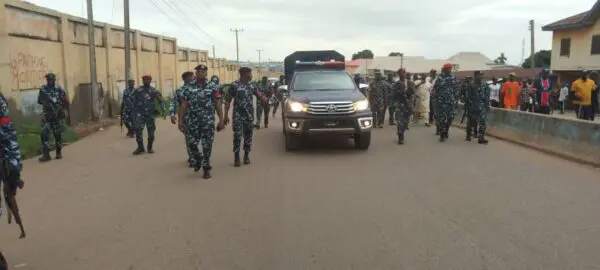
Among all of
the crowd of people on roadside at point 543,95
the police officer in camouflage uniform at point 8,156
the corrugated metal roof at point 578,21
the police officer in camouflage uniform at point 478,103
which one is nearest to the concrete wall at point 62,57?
the police officer in camouflage uniform at point 8,156

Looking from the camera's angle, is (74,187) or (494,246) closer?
(494,246)

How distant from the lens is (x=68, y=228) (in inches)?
230

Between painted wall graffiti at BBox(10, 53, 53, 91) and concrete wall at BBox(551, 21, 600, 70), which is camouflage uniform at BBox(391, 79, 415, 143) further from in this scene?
concrete wall at BBox(551, 21, 600, 70)

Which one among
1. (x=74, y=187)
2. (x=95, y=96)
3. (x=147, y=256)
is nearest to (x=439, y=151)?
(x=74, y=187)

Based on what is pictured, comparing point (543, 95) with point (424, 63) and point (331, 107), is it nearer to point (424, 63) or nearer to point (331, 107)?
point (331, 107)

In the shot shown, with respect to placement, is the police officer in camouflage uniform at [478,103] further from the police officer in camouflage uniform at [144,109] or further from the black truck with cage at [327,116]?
the police officer in camouflage uniform at [144,109]

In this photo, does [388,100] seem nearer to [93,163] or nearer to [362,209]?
[93,163]

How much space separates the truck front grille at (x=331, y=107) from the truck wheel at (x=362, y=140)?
0.59m

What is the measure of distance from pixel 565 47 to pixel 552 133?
27384mm

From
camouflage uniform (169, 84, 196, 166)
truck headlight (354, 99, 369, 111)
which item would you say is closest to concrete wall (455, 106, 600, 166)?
truck headlight (354, 99, 369, 111)

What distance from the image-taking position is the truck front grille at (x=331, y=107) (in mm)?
10648

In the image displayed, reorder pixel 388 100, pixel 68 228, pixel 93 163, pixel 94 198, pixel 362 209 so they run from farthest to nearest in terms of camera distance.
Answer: pixel 388 100
pixel 93 163
pixel 94 198
pixel 362 209
pixel 68 228

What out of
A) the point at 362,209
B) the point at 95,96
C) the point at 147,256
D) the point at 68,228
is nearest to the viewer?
the point at 147,256

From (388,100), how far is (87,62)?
10.7 m
